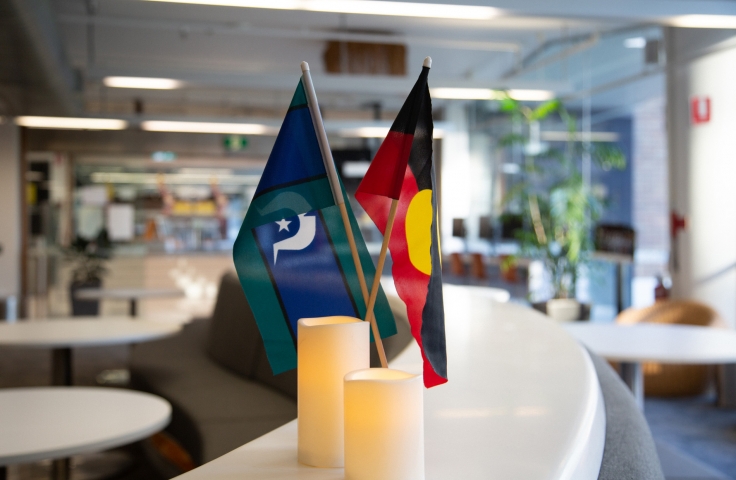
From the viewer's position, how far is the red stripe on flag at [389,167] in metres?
0.92

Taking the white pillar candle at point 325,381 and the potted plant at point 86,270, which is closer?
the white pillar candle at point 325,381

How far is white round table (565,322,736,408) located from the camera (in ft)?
8.89

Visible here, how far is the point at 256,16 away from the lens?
7828mm

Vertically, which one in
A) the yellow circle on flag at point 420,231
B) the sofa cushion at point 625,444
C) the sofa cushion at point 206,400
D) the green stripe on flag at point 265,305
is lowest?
the sofa cushion at point 206,400

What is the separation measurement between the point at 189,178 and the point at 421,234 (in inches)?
484

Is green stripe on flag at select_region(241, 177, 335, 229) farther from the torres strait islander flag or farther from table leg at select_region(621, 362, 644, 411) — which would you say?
table leg at select_region(621, 362, 644, 411)

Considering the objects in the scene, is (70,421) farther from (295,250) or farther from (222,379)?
(222,379)

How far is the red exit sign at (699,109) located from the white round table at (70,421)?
521cm

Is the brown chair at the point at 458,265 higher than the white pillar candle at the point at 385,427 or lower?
lower

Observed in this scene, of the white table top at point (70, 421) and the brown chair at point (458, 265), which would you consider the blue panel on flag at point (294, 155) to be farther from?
the brown chair at point (458, 265)

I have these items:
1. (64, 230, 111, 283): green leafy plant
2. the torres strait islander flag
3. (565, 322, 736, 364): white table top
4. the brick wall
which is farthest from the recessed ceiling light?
the torres strait islander flag

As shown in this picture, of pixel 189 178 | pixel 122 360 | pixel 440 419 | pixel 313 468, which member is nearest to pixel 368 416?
pixel 313 468

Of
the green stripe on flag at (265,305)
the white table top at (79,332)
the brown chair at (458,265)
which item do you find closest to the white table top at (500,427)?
the green stripe on flag at (265,305)

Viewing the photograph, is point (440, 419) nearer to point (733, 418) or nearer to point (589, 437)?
point (589, 437)
